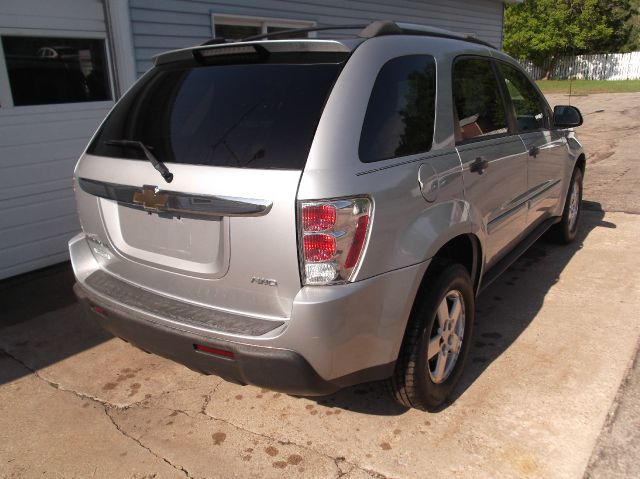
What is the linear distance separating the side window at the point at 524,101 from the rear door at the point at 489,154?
286 mm

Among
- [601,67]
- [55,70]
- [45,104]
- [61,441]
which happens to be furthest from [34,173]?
[601,67]

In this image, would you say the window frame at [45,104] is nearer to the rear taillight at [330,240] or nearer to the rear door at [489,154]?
the rear door at [489,154]

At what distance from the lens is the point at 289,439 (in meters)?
2.68

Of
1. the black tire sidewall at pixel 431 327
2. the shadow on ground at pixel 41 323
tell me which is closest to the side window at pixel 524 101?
the black tire sidewall at pixel 431 327

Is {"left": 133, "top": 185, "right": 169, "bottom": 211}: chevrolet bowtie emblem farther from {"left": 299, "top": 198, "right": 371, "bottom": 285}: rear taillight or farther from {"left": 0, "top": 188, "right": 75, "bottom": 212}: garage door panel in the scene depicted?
{"left": 0, "top": 188, "right": 75, "bottom": 212}: garage door panel

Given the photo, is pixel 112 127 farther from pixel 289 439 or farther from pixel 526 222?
pixel 526 222

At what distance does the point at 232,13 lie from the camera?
6.85 m

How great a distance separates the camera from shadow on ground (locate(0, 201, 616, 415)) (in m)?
3.07

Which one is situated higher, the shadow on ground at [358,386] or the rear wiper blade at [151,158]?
the rear wiper blade at [151,158]

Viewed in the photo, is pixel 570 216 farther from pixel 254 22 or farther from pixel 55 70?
pixel 55 70

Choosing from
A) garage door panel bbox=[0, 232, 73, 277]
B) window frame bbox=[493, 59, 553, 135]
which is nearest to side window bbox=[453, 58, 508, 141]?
window frame bbox=[493, 59, 553, 135]

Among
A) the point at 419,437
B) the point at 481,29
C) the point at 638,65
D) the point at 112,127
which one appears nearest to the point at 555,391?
the point at 419,437

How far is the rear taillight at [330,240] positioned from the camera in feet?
6.69

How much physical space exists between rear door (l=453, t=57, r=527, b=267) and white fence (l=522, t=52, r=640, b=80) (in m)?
37.6
